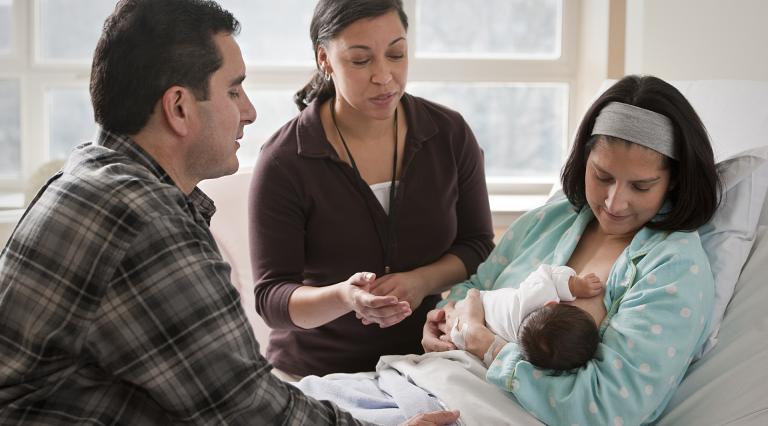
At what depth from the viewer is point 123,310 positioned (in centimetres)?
119

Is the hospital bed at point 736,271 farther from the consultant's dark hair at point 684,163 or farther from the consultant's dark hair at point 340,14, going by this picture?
the consultant's dark hair at point 340,14

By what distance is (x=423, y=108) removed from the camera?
7.11 ft

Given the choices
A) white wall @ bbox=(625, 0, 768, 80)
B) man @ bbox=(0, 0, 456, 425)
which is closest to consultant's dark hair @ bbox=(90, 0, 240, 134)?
man @ bbox=(0, 0, 456, 425)

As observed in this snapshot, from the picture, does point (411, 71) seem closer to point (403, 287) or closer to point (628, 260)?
point (403, 287)

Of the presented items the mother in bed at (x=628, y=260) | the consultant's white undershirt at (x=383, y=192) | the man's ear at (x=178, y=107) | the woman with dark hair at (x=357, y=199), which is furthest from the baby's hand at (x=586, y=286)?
the man's ear at (x=178, y=107)

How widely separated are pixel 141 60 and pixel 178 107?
0.09m

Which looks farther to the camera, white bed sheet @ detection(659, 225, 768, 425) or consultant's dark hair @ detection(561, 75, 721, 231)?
consultant's dark hair @ detection(561, 75, 721, 231)

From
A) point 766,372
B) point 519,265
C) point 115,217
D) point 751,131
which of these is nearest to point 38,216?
point 115,217

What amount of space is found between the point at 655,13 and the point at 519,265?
1.17 m

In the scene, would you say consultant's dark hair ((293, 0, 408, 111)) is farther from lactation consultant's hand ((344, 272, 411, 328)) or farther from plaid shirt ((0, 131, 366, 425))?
plaid shirt ((0, 131, 366, 425))

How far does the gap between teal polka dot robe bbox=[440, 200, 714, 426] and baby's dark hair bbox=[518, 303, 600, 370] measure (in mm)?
17

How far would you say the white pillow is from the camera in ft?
5.40

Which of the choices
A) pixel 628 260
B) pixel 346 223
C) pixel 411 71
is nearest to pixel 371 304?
pixel 346 223

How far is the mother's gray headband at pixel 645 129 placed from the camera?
1.65 meters
